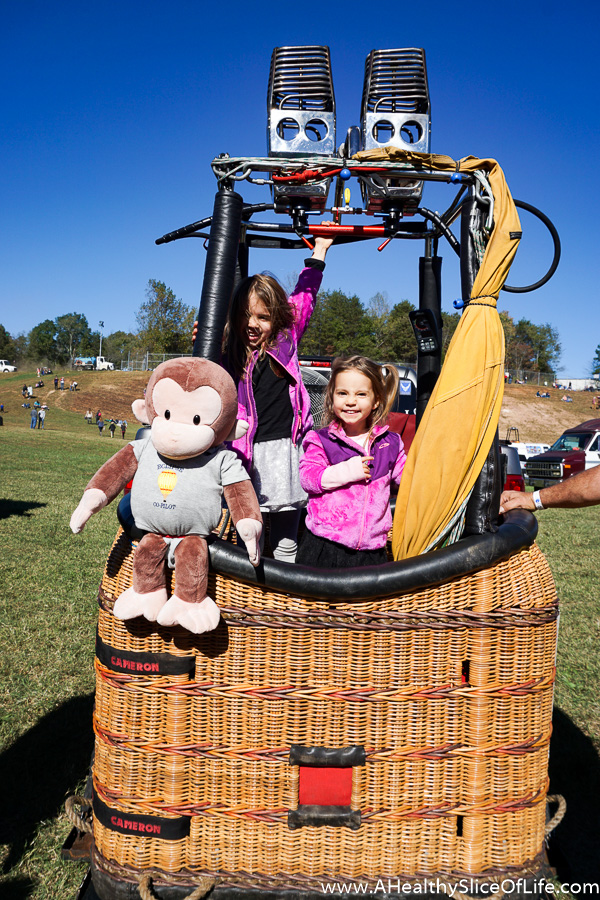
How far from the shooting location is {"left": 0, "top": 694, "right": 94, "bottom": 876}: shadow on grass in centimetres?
222

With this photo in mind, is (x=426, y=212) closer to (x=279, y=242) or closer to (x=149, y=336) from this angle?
(x=279, y=242)

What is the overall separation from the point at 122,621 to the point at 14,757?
144 cm

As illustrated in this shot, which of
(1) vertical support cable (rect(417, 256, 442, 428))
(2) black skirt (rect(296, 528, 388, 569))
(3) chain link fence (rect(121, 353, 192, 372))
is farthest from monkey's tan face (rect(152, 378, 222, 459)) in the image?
(3) chain link fence (rect(121, 353, 192, 372))

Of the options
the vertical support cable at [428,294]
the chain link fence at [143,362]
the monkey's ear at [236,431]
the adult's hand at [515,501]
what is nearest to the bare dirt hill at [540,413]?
the chain link fence at [143,362]

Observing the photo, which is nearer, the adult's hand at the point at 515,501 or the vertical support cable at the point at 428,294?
the adult's hand at the point at 515,501

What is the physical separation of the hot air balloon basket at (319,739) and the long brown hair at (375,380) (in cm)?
89

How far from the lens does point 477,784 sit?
1.69 metres

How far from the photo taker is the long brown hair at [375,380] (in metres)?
2.36

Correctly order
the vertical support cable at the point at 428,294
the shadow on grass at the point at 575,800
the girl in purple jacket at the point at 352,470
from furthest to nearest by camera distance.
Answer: the vertical support cable at the point at 428,294
the girl in purple jacket at the point at 352,470
the shadow on grass at the point at 575,800

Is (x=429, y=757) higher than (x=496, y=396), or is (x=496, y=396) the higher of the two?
(x=496, y=396)

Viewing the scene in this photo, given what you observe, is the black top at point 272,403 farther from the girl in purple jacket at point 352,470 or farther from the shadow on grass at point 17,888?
the shadow on grass at point 17,888

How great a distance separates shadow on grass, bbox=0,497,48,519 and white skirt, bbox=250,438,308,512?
5823mm

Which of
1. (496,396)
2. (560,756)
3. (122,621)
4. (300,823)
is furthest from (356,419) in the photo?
(560,756)

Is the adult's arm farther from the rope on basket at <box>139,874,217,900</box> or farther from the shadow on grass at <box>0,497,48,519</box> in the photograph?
the shadow on grass at <box>0,497,48,519</box>
